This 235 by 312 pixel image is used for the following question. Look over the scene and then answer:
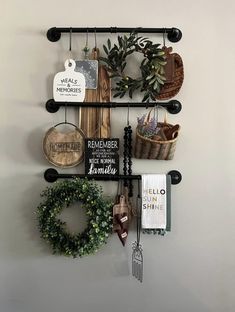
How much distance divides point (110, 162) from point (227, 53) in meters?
0.70

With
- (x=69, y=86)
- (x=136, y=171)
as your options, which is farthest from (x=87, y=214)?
(x=69, y=86)

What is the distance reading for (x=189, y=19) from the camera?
5.85 ft

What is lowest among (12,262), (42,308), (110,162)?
(42,308)

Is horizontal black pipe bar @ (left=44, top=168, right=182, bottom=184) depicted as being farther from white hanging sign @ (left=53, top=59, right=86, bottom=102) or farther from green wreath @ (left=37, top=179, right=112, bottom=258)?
white hanging sign @ (left=53, top=59, right=86, bottom=102)

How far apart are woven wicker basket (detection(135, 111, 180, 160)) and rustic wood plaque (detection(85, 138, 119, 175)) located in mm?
99

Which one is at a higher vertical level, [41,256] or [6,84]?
[6,84]

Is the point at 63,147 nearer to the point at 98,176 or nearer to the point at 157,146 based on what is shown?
the point at 98,176

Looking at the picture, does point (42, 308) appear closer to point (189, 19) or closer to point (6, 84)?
point (6, 84)

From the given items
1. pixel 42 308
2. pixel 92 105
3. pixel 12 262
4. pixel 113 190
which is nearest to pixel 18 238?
pixel 12 262

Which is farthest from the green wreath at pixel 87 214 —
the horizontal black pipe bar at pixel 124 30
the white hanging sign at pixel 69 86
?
the horizontal black pipe bar at pixel 124 30

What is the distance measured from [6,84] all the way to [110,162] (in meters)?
0.58

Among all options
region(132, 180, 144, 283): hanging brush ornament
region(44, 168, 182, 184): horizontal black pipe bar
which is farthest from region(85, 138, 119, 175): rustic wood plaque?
region(132, 180, 144, 283): hanging brush ornament

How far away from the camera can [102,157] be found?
1729 mm

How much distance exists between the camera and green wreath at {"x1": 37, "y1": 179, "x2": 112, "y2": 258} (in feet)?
5.41
